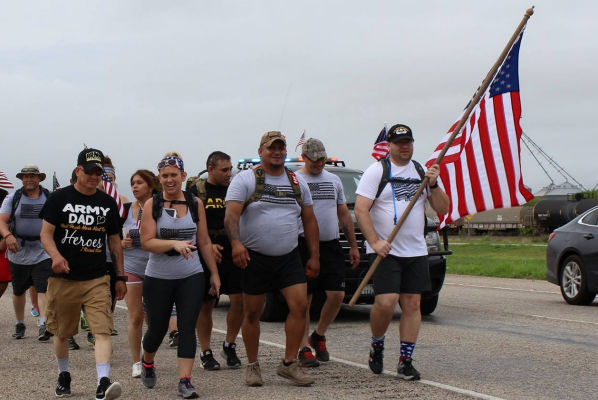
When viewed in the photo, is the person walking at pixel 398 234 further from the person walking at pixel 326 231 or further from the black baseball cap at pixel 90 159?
the black baseball cap at pixel 90 159

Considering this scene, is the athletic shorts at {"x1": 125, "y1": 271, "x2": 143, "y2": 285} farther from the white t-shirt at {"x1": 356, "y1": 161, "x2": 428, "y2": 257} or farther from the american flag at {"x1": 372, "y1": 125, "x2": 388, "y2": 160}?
the american flag at {"x1": 372, "y1": 125, "x2": 388, "y2": 160}

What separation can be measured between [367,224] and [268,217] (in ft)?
2.83

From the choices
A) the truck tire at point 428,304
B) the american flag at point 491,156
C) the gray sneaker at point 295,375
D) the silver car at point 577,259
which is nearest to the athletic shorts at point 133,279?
the gray sneaker at point 295,375

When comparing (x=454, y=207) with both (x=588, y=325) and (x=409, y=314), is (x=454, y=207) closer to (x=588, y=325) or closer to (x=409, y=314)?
(x=409, y=314)

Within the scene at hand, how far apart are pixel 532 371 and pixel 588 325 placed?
391 cm

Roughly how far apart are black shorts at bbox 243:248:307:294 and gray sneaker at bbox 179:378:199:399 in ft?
3.07

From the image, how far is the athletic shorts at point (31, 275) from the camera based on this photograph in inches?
416

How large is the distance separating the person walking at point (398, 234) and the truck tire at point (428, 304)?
4.79 meters

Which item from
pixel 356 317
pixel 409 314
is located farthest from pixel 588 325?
pixel 409 314

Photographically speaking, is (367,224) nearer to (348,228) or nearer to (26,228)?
(348,228)

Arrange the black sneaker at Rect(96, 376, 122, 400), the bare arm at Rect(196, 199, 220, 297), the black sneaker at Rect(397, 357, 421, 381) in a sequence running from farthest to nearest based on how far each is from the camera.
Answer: the black sneaker at Rect(397, 357, 421, 381) < the bare arm at Rect(196, 199, 220, 297) < the black sneaker at Rect(96, 376, 122, 400)

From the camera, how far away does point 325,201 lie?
8.84 meters

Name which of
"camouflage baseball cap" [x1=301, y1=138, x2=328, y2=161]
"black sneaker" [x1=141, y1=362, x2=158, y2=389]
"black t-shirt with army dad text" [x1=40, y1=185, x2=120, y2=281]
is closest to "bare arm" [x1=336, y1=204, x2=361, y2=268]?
"camouflage baseball cap" [x1=301, y1=138, x2=328, y2=161]

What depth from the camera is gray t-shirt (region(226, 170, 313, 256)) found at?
746 cm
